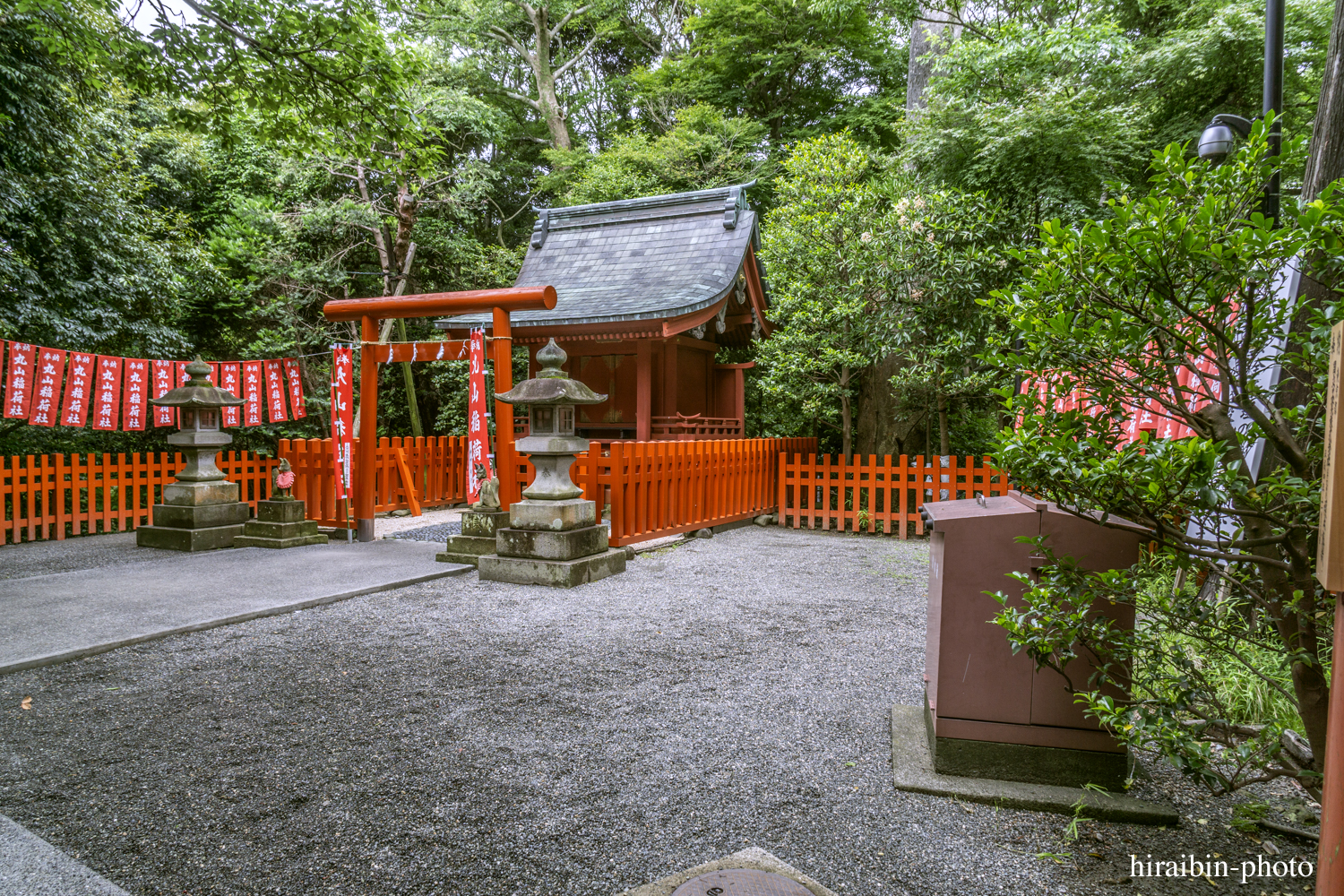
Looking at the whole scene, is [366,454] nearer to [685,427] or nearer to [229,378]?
[229,378]

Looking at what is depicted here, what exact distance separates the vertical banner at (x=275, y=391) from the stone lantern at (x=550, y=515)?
230 inches

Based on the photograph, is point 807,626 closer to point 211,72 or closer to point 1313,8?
point 211,72

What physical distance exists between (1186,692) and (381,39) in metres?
8.19

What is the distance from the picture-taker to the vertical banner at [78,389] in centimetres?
846

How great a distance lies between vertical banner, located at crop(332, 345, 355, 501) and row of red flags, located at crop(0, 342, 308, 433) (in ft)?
6.23

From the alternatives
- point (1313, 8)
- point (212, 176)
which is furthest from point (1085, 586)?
point (212, 176)

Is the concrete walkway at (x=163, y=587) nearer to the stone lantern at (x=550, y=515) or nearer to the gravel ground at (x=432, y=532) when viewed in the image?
the gravel ground at (x=432, y=532)

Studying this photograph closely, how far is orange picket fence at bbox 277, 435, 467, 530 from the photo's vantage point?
857 centimetres

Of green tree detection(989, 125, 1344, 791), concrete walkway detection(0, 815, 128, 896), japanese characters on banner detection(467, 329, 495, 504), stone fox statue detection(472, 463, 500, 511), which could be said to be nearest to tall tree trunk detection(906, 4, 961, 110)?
japanese characters on banner detection(467, 329, 495, 504)

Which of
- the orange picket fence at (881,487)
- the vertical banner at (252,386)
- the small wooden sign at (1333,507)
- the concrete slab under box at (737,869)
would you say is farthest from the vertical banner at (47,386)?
the small wooden sign at (1333,507)

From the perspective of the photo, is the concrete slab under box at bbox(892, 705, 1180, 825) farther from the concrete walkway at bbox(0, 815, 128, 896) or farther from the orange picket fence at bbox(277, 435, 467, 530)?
the orange picket fence at bbox(277, 435, 467, 530)

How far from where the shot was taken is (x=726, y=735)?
10.1ft

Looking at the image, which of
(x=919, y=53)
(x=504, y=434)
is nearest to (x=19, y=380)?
(x=504, y=434)

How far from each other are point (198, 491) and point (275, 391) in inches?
116
